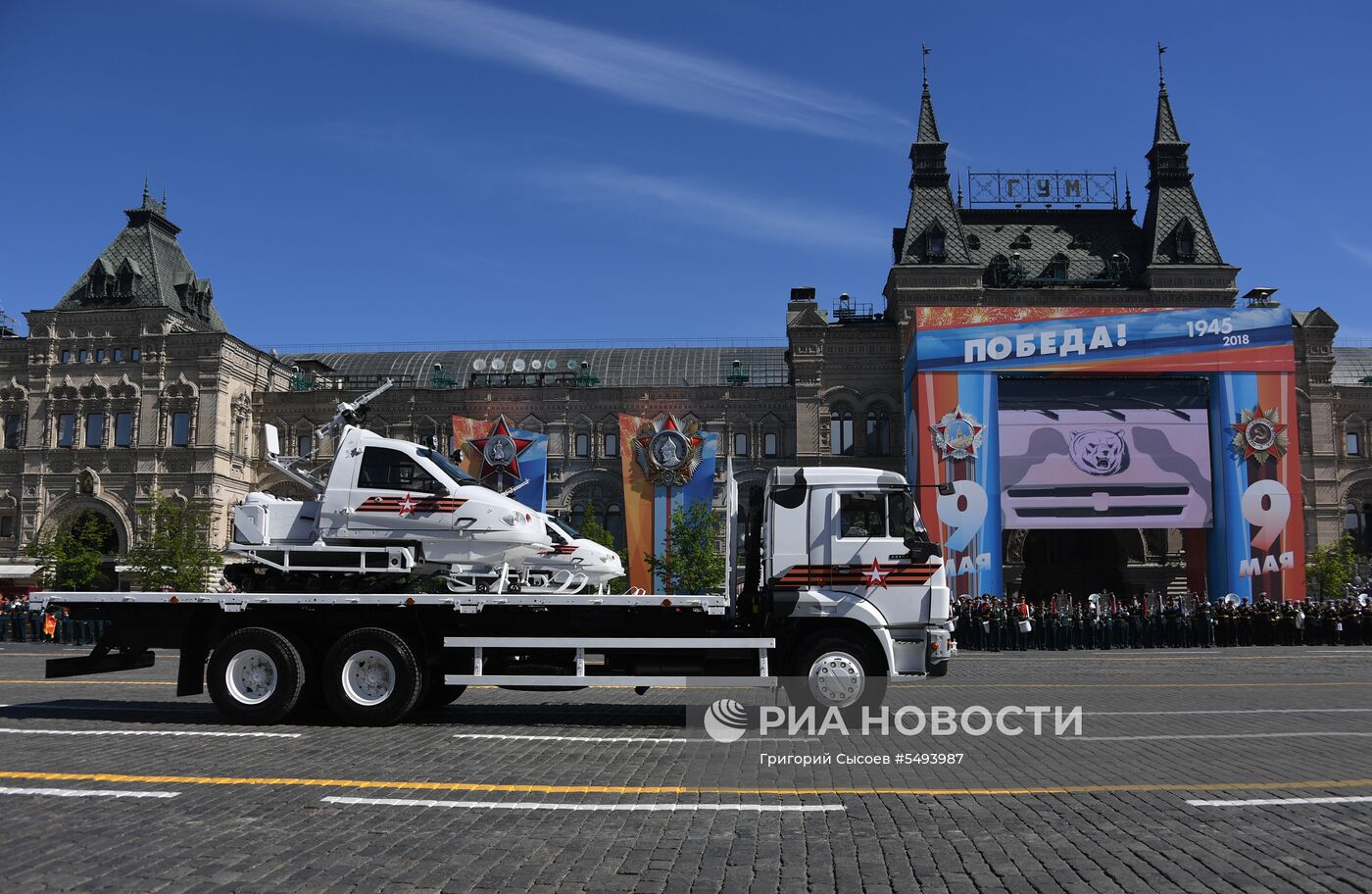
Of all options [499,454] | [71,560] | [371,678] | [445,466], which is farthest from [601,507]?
[371,678]

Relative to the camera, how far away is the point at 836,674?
14.2m

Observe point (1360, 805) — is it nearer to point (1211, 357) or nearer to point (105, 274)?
point (1211, 357)

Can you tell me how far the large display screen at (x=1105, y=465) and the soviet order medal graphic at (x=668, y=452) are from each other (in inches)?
624

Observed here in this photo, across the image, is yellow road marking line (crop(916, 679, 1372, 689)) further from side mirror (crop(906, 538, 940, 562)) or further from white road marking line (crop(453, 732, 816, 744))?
white road marking line (crop(453, 732, 816, 744))

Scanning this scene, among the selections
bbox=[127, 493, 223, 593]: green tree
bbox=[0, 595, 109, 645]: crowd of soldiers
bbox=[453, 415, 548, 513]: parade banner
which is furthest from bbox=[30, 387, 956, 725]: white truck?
bbox=[453, 415, 548, 513]: parade banner

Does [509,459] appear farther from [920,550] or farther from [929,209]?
[920,550]

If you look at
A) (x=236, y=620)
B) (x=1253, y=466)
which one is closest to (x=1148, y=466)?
(x=1253, y=466)

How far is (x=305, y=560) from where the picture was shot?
1533cm

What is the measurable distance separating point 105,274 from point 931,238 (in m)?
45.6

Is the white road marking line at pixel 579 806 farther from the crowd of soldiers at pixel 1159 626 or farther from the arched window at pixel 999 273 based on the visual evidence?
the arched window at pixel 999 273

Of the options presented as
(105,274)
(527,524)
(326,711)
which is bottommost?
(326,711)

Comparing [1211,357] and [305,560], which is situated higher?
[1211,357]

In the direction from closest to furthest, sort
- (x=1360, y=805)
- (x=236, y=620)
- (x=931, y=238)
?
(x=1360, y=805) < (x=236, y=620) < (x=931, y=238)

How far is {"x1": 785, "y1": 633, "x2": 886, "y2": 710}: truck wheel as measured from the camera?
46.6ft
